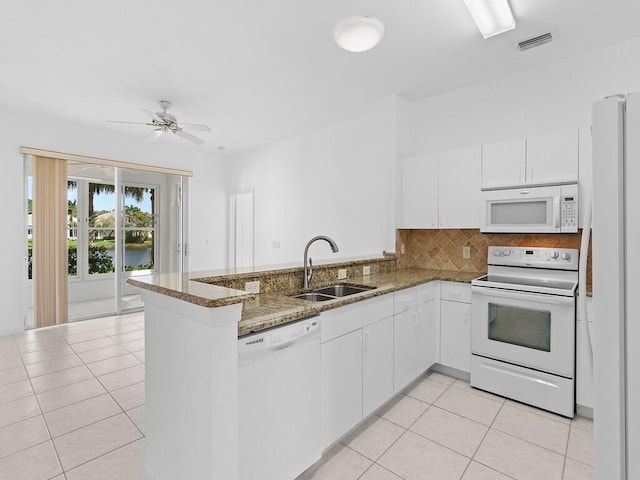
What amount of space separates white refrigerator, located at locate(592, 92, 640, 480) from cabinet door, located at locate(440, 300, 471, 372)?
6.62 feet

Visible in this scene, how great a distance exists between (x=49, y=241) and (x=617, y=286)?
5.78m

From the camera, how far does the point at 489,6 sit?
2244 mm

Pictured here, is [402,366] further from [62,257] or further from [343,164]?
[62,257]

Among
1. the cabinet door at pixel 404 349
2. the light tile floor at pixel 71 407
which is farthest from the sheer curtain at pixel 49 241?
the cabinet door at pixel 404 349

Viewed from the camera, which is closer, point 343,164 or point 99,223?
point 343,164

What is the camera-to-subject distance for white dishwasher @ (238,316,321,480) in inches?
56.9

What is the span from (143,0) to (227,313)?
2.22m

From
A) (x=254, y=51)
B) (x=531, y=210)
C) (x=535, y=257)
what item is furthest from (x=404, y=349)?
(x=254, y=51)

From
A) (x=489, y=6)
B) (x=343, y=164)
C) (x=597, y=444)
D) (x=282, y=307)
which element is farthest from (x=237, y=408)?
(x=343, y=164)

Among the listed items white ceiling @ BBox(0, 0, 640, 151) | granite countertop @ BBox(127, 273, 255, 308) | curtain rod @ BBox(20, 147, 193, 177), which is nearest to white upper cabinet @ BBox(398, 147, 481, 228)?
white ceiling @ BBox(0, 0, 640, 151)

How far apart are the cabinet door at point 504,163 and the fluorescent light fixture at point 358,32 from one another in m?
1.38

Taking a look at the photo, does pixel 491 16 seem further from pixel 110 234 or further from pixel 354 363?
pixel 110 234

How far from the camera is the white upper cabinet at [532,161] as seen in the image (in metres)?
2.61

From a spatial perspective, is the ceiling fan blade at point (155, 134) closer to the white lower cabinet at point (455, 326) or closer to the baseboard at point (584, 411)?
the white lower cabinet at point (455, 326)
